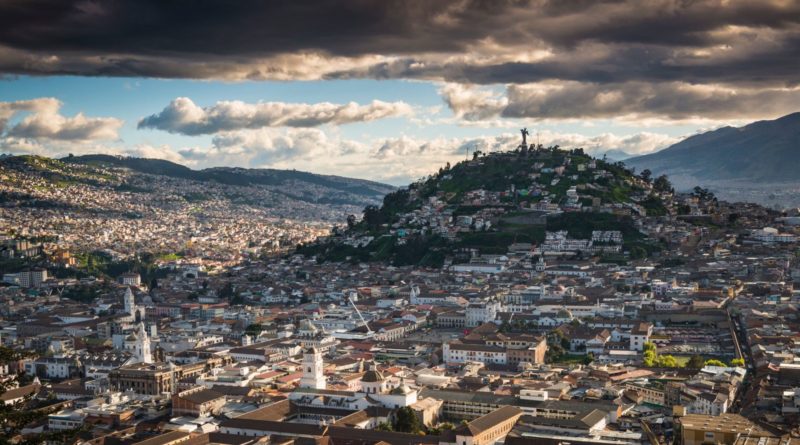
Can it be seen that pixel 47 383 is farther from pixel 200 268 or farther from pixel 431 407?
pixel 200 268

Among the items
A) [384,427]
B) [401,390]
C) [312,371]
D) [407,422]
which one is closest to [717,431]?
[407,422]

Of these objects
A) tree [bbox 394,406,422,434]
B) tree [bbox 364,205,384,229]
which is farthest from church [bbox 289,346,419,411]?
tree [bbox 364,205,384,229]

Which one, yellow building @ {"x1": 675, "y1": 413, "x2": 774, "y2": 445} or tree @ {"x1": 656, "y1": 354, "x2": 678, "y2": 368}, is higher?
yellow building @ {"x1": 675, "y1": 413, "x2": 774, "y2": 445}

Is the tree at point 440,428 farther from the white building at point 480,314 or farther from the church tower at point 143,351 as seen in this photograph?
the white building at point 480,314

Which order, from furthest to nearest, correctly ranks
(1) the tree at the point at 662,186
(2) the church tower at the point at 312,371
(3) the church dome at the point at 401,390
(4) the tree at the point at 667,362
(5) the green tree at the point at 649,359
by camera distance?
(1) the tree at the point at 662,186, (5) the green tree at the point at 649,359, (4) the tree at the point at 667,362, (2) the church tower at the point at 312,371, (3) the church dome at the point at 401,390

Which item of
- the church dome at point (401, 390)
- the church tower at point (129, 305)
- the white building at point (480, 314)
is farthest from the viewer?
the church tower at point (129, 305)

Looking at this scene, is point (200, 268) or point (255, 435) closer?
point (255, 435)

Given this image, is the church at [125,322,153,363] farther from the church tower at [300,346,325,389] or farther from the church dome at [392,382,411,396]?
the church dome at [392,382,411,396]

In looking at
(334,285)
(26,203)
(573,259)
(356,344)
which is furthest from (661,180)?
(26,203)

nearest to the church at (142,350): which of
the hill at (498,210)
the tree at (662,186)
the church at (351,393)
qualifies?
the church at (351,393)
